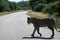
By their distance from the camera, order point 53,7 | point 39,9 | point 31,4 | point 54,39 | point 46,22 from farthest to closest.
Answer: point 31,4 < point 39,9 < point 53,7 < point 46,22 < point 54,39

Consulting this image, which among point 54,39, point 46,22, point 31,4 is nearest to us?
point 54,39

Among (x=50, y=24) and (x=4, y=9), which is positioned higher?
(x=50, y=24)

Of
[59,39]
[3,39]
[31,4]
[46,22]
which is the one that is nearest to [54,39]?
[59,39]

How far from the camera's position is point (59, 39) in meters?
12.9

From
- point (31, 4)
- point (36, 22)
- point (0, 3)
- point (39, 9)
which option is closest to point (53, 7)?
point (36, 22)

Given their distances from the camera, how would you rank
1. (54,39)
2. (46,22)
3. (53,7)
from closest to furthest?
(54,39)
(46,22)
(53,7)

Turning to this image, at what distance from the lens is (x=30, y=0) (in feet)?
348

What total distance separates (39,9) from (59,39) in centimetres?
7243

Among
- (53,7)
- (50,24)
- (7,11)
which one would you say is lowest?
(7,11)

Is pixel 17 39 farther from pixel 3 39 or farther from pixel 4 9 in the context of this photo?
pixel 4 9

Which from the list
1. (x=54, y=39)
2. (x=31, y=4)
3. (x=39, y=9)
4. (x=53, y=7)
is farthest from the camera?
(x=31, y=4)

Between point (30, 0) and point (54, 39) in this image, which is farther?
point (30, 0)

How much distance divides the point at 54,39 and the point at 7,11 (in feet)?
256

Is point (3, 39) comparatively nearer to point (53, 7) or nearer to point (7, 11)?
point (53, 7)
